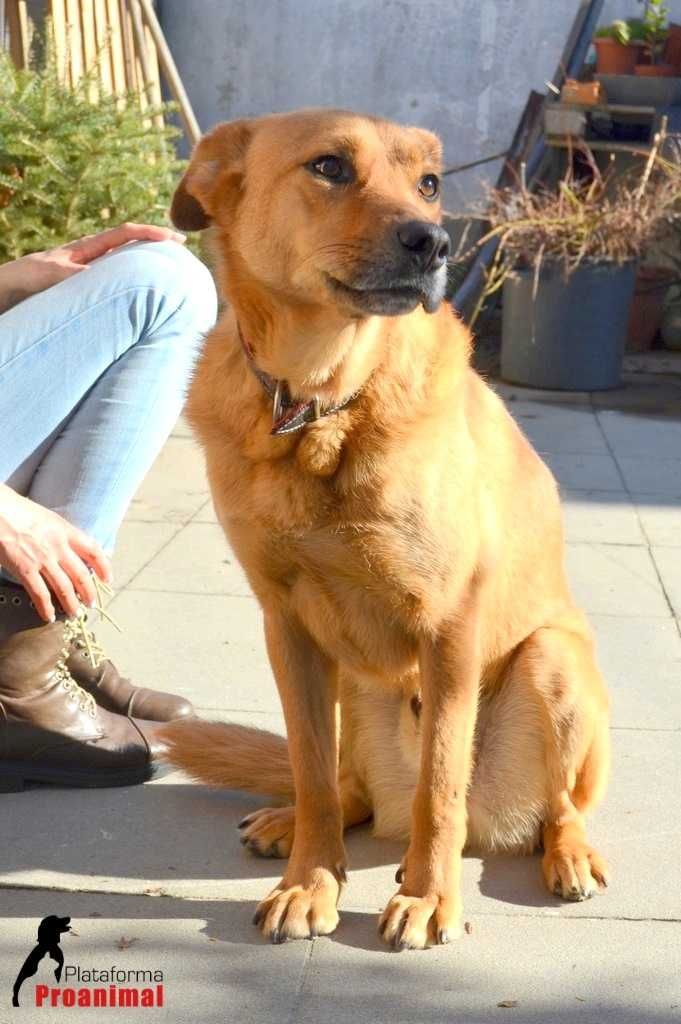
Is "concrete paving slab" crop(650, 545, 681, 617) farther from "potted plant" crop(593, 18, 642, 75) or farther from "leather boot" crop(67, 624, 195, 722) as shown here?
"potted plant" crop(593, 18, 642, 75)

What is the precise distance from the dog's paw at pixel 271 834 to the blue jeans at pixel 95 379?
0.78 metres

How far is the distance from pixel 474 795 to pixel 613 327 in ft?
16.9

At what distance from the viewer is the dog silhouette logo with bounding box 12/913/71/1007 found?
2.12m

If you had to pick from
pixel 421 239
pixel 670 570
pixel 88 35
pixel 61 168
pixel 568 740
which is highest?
pixel 421 239

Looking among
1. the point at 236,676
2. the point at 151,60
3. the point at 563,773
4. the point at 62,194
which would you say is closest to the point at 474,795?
the point at 563,773

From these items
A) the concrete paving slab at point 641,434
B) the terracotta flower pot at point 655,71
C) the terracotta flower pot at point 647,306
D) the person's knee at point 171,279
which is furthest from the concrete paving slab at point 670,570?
the terracotta flower pot at point 655,71

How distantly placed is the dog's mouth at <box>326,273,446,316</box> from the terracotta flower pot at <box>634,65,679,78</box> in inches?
262

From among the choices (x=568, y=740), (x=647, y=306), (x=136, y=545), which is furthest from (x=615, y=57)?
(x=568, y=740)

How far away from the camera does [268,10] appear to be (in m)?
8.72

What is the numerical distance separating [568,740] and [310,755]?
0.51 metres

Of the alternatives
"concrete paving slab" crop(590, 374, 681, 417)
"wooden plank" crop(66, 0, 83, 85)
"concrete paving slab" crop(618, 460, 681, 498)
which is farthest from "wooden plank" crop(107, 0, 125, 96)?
"concrete paving slab" crop(618, 460, 681, 498)

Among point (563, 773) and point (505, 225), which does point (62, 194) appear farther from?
point (563, 773)

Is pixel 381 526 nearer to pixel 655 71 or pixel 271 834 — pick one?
pixel 271 834

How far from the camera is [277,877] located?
253 cm
